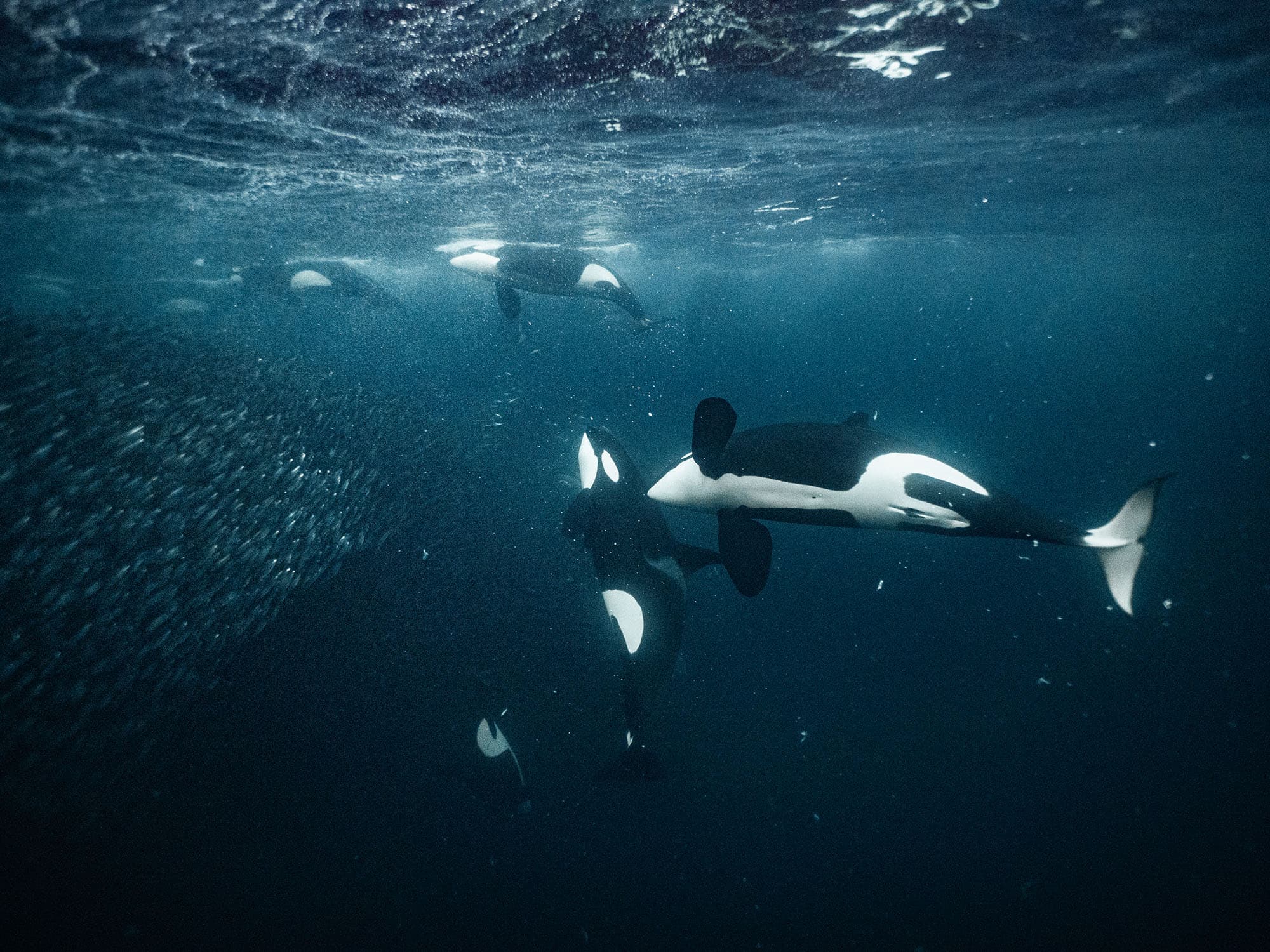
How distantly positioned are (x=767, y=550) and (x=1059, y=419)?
23147 millimetres

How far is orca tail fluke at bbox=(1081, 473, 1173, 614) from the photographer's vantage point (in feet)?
14.3

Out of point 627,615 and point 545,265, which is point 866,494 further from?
point 545,265

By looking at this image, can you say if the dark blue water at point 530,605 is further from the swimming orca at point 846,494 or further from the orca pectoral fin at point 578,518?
the swimming orca at point 846,494

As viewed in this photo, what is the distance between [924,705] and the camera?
30.5 ft

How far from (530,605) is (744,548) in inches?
219

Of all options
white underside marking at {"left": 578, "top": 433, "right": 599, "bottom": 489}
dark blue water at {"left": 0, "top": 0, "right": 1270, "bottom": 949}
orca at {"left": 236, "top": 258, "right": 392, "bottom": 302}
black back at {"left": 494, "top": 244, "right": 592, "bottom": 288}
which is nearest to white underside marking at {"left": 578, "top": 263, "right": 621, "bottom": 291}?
black back at {"left": 494, "top": 244, "right": 592, "bottom": 288}

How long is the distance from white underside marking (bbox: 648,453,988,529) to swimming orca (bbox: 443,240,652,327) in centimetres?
983

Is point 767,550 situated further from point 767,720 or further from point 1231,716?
point 1231,716

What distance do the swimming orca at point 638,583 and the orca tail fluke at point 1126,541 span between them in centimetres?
367

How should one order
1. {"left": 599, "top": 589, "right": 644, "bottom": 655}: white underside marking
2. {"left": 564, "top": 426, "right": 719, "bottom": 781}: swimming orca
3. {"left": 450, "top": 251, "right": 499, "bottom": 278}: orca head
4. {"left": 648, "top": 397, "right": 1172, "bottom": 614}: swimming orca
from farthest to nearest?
{"left": 450, "top": 251, "right": 499, "bottom": 278}: orca head, {"left": 599, "top": 589, "right": 644, "bottom": 655}: white underside marking, {"left": 564, "top": 426, "right": 719, "bottom": 781}: swimming orca, {"left": 648, "top": 397, "right": 1172, "bottom": 614}: swimming orca

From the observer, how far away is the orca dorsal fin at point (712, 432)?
4984 millimetres

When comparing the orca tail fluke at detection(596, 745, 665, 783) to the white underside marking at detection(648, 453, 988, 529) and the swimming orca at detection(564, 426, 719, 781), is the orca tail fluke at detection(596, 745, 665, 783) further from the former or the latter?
the white underside marking at detection(648, 453, 988, 529)

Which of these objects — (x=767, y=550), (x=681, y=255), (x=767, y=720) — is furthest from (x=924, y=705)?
(x=681, y=255)

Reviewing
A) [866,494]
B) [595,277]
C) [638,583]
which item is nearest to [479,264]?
[595,277]
